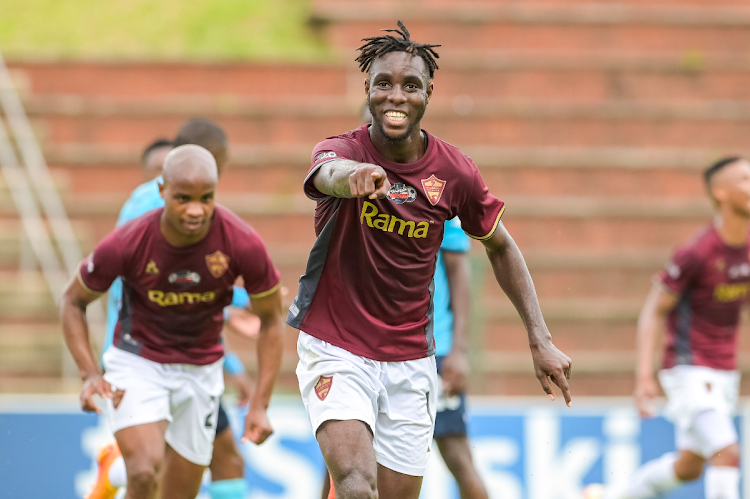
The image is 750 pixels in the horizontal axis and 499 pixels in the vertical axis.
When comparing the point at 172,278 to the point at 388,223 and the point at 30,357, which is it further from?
the point at 30,357

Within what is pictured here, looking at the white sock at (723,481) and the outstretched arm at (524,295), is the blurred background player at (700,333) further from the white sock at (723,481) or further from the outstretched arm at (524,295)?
the outstretched arm at (524,295)

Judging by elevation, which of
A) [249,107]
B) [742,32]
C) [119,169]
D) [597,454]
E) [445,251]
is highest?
[742,32]

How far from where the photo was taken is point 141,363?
5.51 metres

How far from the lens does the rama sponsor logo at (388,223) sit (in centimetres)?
425

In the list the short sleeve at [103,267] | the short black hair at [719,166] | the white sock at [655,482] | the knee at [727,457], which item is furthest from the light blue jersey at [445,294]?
the short black hair at [719,166]

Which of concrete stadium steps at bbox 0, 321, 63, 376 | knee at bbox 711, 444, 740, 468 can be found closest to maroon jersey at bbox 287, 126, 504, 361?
knee at bbox 711, 444, 740, 468

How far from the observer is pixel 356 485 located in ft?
12.9

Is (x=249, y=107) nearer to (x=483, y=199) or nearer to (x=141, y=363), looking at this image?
(x=141, y=363)

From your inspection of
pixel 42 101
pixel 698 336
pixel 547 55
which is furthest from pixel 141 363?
pixel 547 55

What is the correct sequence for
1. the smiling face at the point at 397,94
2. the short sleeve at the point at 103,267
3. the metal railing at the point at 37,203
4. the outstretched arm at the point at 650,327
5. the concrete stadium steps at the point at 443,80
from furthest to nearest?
the concrete stadium steps at the point at 443,80
the metal railing at the point at 37,203
the outstretched arm at the point at 650,327
the short sleeve at the point at 103,267
the smiling face at the point at 397,94

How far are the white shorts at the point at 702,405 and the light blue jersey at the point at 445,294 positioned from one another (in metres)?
2.42

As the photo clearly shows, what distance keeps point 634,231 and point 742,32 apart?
11.4 feet

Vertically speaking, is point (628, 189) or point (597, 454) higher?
point (628, 189)

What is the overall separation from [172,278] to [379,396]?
1529mm
